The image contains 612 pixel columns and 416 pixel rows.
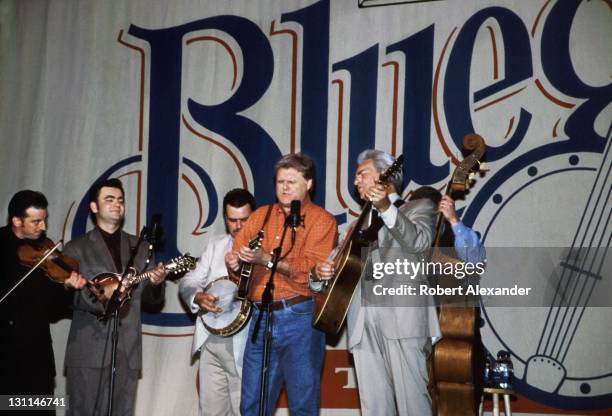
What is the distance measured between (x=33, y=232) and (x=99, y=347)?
89 cm

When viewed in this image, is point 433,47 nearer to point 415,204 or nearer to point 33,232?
point 415,204

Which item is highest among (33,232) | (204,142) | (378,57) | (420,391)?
(378,57)

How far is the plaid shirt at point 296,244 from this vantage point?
4090 millimetres

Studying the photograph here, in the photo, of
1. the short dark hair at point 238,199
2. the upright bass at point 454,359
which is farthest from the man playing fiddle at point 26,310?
the upright bass at point 454,359

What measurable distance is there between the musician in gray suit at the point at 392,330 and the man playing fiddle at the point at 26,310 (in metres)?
1.82

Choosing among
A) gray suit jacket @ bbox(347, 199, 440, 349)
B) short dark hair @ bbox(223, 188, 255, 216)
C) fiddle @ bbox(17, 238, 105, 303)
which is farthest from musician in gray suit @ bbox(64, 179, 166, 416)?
gray suit jacket @ bbox(347, 199, 440, 349)

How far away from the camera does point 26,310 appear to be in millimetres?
4570

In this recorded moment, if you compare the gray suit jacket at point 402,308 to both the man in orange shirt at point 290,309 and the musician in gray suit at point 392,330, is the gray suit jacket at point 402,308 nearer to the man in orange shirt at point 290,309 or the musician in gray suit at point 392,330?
the musician in gray suit at point 392,330

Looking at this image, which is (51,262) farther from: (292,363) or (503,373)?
(503,373)

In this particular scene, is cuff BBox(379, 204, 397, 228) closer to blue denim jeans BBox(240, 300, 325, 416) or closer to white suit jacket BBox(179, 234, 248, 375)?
blue denim jeans BBox(240, 300, 325, 416)

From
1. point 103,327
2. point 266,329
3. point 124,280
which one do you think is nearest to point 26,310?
point 103,327

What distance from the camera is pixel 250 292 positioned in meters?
4.27

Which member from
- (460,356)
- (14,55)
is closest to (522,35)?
(460,356)

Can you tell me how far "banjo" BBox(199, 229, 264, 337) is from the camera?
4.46 meters
